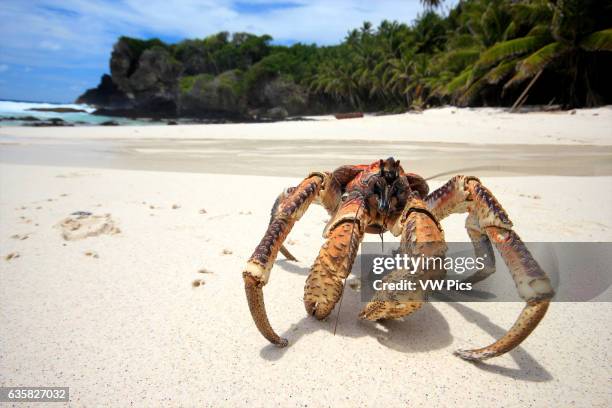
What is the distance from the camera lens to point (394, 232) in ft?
7.70

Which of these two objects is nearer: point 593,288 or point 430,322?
point 430,322

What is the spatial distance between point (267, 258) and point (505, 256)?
1.24 meters

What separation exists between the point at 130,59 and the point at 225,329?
10587 cm

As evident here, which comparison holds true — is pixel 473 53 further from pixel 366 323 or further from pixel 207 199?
pixel 366 323

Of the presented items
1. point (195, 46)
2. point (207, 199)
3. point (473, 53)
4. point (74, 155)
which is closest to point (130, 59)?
point (195, 46)

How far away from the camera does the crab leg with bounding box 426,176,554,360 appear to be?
160 centimetres

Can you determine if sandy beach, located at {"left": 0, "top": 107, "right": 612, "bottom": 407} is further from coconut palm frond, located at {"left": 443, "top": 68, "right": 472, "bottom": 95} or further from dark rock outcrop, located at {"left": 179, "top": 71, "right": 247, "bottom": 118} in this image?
dark rock outcrop, located at {"left": 179, "top": 71, "right": 247, "bottom": 118}

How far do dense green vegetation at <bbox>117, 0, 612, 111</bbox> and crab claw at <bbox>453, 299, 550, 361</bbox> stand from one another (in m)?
23.3

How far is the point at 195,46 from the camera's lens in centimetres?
8962

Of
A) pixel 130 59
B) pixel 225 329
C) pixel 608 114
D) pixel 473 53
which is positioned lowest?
pixel 225 329

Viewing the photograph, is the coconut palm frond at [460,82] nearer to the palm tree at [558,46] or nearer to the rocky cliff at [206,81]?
the palm tree at [558,46]

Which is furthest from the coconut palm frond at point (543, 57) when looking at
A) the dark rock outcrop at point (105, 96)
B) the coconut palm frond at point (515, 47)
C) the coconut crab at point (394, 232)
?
the dark rock outcrop at point (105, 96)

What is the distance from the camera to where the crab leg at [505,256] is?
1.60 meters

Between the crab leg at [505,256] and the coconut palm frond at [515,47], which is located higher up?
the coconut palm frond at [515,47]
